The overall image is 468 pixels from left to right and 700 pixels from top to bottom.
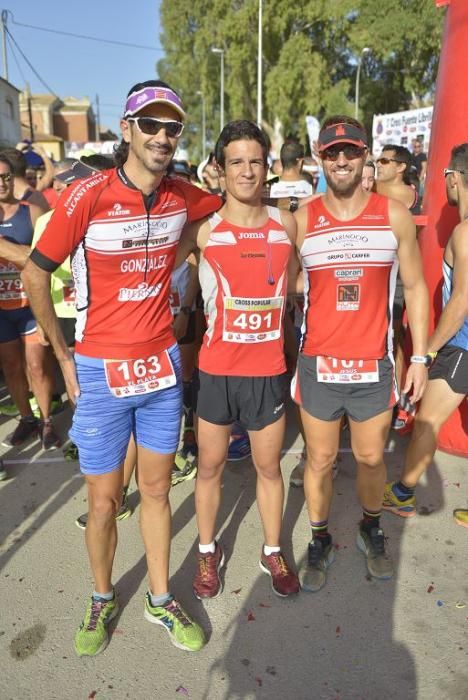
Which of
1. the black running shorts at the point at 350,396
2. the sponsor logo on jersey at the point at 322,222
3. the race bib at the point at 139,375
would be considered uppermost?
the sponsor logo on jersey at the point at 322,222

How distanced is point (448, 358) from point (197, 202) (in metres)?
1.76

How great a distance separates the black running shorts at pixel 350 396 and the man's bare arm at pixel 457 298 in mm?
515

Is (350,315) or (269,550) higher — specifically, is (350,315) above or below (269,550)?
above

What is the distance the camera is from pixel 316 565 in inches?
110

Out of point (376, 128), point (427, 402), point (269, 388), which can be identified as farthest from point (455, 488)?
point (376, 128)

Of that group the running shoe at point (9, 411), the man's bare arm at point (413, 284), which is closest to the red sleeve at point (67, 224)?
the man's bare arm at point (413, 284)

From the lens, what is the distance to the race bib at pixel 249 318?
2.47 meters

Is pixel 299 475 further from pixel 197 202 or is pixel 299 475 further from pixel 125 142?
pixel 125 142

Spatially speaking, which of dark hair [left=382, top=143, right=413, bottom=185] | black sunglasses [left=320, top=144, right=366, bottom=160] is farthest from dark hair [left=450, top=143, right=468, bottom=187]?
dark hair [left=382, top=143, right=413, bottom=185]

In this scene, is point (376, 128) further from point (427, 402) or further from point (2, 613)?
point (2, 613)

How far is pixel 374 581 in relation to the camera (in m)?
2.77

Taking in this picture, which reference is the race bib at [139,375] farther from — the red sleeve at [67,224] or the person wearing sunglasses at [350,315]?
the person wearing sunglasses at [350,315]

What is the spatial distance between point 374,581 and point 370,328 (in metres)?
1.33

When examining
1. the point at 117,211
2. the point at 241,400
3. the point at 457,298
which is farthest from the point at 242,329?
the point at 457,298
